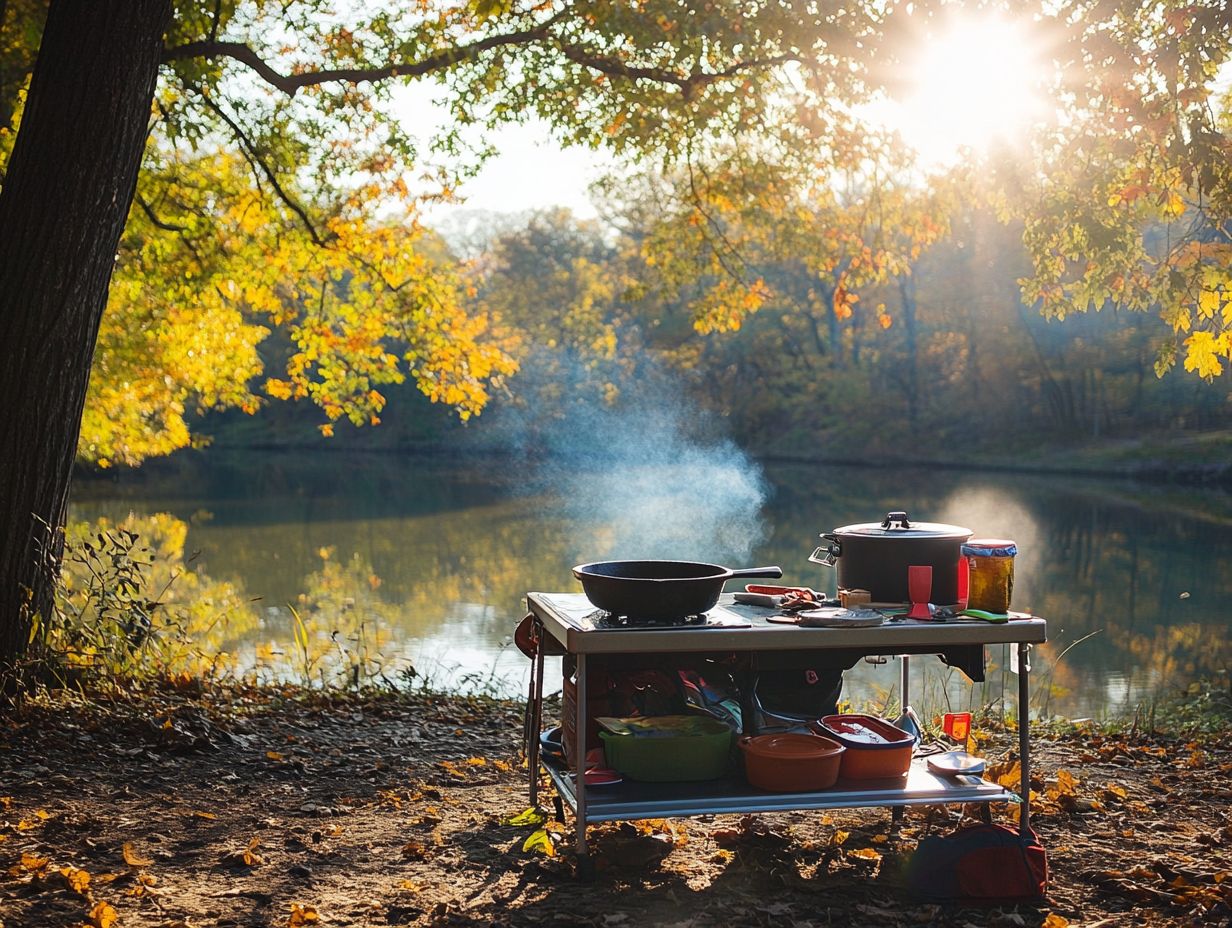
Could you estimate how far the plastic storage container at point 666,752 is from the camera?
10.9ft

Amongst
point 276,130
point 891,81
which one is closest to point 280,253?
point 276,130

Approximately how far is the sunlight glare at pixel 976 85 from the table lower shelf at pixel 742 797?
367cm

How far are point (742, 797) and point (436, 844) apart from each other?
3.29 feet

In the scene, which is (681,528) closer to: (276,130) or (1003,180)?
(276,130)

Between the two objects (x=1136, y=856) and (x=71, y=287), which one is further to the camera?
(x=71, y=287)

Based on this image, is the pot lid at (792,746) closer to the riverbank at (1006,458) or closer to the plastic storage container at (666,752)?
the plastic storage container at (666,752)

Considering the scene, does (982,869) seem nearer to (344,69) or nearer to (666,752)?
(666,752)

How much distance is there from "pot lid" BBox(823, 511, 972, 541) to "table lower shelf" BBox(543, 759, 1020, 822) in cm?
72

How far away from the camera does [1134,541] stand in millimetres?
18328

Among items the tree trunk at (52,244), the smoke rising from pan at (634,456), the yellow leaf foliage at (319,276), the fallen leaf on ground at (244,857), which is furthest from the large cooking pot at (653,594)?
the smoke rising from pan at (634,456)

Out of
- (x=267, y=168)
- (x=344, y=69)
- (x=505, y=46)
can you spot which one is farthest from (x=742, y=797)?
(x=267, y=168)

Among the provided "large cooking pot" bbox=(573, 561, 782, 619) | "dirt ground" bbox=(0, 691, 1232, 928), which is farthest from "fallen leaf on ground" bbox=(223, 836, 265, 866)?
"large cooking pot" bbox=(573, 561, 782, 619)

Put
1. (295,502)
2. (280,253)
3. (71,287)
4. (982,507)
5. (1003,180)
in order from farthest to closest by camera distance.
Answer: (295,502), (982,507), (280,253), (1003,180), (71,287)

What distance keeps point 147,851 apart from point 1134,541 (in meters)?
17.7
